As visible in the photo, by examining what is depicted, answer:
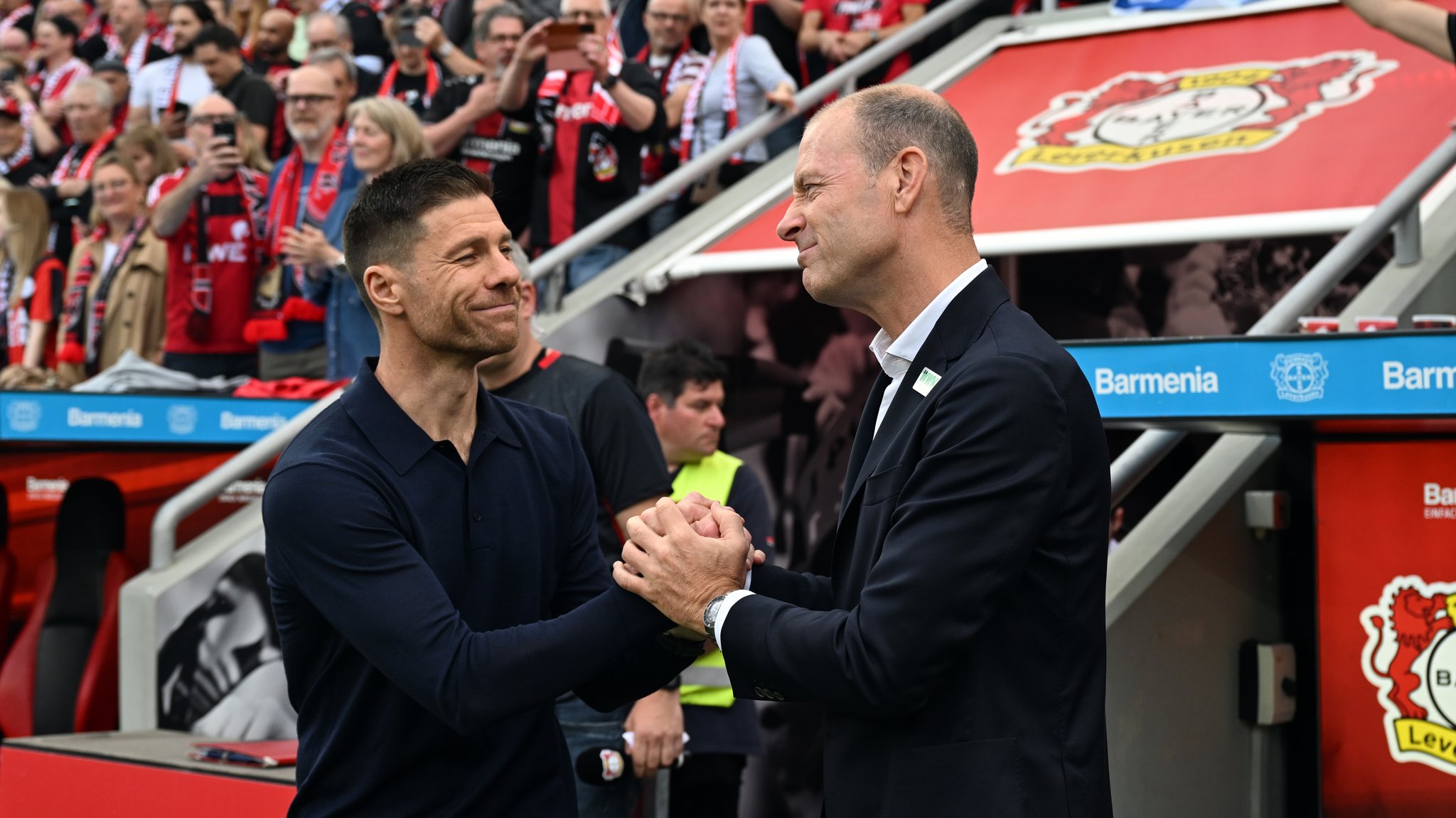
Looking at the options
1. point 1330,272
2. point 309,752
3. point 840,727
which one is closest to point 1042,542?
point 840,727

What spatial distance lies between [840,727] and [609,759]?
1942 mm

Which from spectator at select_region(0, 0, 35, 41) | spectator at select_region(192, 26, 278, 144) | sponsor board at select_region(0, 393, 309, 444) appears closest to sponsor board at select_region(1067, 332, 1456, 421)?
sponsor board at select_region(0, 393, 309, 444)

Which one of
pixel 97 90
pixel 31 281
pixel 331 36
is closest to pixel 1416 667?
pixel 331 36

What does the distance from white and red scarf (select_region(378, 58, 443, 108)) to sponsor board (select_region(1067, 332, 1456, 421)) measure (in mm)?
5917

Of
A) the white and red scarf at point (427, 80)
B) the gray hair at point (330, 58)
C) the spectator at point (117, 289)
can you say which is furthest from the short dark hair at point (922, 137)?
the spectator at point (117, 289)

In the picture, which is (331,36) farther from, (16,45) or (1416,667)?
(1416,667)

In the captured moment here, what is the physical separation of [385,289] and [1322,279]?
9.28 ft

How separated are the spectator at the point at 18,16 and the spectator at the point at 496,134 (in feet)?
29.0

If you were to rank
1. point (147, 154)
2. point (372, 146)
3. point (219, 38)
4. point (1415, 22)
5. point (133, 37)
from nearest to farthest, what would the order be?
point (1415, 22) < point (372, 146) < point (147, 154) < point (219, 38) < point (133, 37)

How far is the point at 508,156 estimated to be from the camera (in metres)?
7.84

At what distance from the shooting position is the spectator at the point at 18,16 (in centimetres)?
1527

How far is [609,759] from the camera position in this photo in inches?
164

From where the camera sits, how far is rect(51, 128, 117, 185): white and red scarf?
1076 centimetres

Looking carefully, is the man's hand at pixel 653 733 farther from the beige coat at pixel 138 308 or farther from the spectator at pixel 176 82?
the spectator at pixel 176 82
